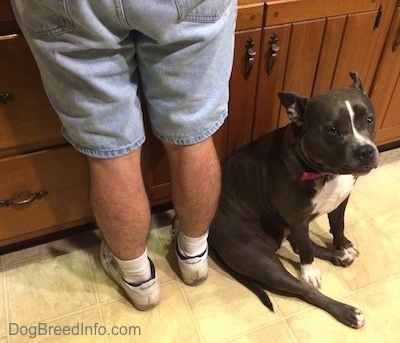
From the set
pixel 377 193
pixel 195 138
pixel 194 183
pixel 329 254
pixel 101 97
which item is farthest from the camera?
pixel 377 193

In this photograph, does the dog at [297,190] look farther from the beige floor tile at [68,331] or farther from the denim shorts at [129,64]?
the beige floor tile at [68,331]

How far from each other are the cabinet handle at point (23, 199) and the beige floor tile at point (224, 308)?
1.69 feet

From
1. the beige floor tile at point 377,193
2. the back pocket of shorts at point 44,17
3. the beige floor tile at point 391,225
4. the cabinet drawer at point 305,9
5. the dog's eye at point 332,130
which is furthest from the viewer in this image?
the beige floor tile at point 377,193

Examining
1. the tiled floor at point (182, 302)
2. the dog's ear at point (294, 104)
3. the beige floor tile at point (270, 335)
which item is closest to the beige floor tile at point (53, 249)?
the tiled floor at point (182, 302)

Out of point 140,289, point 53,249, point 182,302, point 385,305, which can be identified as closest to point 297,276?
point 385,305

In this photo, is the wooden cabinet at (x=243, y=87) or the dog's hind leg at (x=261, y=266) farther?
the dog's hind leg at (x=261, y=266)

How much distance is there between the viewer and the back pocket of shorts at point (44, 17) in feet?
2.32

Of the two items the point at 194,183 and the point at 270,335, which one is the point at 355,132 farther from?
the point at 270,335

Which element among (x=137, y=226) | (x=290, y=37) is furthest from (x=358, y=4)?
(x=137, y=226)

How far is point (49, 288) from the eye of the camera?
1.37 m

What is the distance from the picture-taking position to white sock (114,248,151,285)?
1.17 meters

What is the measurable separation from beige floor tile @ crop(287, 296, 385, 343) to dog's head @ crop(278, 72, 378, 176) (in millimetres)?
465

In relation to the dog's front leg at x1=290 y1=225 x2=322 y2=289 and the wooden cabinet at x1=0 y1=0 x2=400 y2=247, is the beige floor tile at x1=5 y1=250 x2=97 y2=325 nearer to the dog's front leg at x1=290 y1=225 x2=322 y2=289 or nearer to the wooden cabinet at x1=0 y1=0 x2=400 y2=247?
the wooden cabinet at x1=0 y1=0 x2=400 y2=247

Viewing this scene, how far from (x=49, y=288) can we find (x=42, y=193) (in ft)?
1.05
